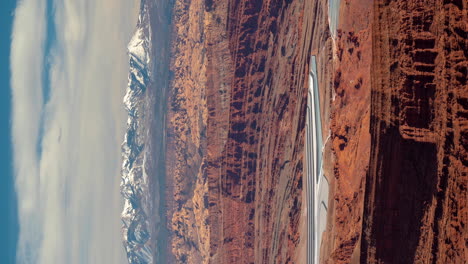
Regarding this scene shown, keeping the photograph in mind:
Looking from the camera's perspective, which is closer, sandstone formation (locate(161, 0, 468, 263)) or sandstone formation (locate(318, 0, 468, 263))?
sandstone formation (locate(318, 0, 468, 263))

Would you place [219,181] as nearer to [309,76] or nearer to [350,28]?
[309,76]

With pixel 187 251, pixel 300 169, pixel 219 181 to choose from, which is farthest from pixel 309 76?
pixel 187 251

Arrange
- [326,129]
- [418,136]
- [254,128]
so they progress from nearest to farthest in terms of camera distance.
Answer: [418,136], [326,129], [254,128]

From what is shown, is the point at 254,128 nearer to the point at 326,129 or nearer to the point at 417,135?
the point at 326,129

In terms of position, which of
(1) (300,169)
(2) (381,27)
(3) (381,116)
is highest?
(2) (381,27)

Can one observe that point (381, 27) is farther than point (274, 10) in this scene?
No

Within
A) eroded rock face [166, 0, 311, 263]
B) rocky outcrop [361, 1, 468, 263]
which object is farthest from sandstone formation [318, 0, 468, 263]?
eroded rock face [166, 0, 311, 263]

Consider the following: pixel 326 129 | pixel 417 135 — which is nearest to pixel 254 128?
pixel 326 129

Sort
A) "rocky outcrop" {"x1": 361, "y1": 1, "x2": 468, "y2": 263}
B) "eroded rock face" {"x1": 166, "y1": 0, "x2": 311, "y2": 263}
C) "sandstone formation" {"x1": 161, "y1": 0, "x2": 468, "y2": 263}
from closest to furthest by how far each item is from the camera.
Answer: "rocky outcrop" {"x1": 361, "y1": 1, "x2": 468, "y2": 263} → "sandstone formation" {"x1": 161, "y1": 0, "x2": 468, "y2": 263} → "eroded rock face" {"x1": 166, "y1": 0, "x2": 311, "y2": 263}

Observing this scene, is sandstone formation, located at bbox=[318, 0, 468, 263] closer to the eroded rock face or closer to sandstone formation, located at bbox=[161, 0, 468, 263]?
sandstone formation, located at bbox=[161, 0, 468, 263]
